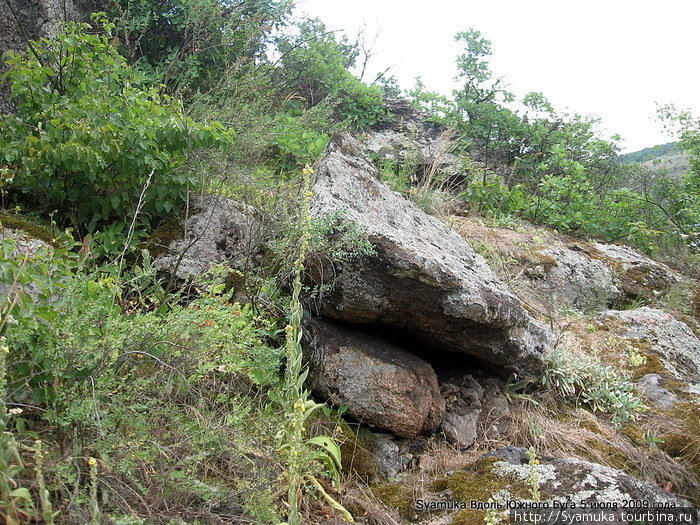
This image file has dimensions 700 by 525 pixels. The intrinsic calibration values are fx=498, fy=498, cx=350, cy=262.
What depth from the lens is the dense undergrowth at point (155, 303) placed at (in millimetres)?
1893

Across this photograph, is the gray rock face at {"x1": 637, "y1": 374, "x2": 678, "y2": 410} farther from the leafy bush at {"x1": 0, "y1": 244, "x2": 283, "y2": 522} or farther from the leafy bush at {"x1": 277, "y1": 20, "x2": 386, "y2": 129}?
the leafy bush at {"x1": 277, "y1": 20, "x2": 386, "y2": 129}

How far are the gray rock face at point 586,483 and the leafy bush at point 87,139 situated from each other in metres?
2.98

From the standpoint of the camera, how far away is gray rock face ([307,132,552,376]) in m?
3.35

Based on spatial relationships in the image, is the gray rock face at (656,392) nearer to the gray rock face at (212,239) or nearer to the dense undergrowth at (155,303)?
the dense undergrowth at (155,303)

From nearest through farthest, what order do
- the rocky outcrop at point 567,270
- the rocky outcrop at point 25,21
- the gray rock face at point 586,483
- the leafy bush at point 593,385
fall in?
1. the gray rock face at point 586,483
2. the leafy bush at point 593,385
3. the rocky outcrop at point 25,21
4. the rocky outcrop at point 567,270

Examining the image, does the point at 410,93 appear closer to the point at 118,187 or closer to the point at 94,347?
the point at 118,187

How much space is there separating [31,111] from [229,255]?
1.72 m

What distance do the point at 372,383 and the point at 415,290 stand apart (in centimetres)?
68

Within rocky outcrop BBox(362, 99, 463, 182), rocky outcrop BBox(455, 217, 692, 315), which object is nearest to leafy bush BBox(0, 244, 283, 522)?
rocky outcrop BBox(455, 217, 692, 315)

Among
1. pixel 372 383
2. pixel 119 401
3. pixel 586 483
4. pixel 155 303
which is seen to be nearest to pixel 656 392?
pixel 586 483

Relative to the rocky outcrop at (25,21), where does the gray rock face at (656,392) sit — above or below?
below

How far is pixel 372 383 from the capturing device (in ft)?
10.7

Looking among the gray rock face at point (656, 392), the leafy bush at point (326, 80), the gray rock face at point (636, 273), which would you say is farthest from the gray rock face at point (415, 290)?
the leafy bush at point (326, 80)

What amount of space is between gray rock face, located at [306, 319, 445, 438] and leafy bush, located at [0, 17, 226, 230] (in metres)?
1.63
